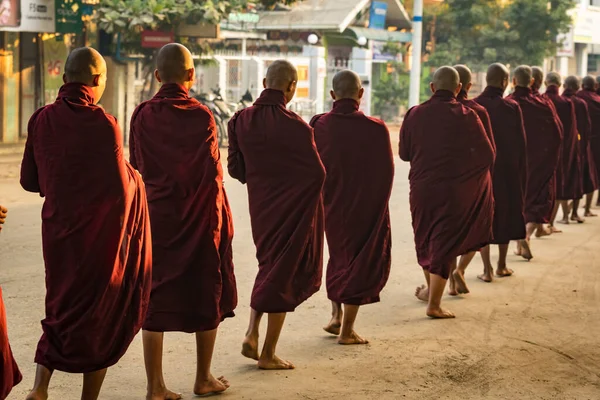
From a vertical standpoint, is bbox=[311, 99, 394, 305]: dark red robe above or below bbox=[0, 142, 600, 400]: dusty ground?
above

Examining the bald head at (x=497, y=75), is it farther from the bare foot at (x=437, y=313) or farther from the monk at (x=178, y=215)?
the monk at (x=178, y=215)

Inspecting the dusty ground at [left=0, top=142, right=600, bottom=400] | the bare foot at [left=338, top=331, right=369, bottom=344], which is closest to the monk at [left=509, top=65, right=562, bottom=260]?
the dusty ground at [left=0, top=142, right=600, bottom=400]

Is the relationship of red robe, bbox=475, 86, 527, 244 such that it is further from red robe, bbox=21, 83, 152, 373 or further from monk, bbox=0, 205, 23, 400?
monk, bbox=0, 205, 23, 400

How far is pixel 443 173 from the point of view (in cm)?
764

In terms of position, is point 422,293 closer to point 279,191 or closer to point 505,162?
point 505,162

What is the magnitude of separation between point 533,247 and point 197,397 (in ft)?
20.1

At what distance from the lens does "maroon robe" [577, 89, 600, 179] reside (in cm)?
1310

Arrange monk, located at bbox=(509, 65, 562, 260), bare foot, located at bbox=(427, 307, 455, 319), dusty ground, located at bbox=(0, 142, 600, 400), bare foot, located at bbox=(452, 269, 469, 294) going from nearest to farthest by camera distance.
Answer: dusty ground, located at bbox=(0, 142, 600, 400)
bare foot, located at bbox=(427, 307, 455, 319)
bare foot, located at bbox=(452, 269, 469, 294)
monk, located at bbox=(509, 65, 562, 260)

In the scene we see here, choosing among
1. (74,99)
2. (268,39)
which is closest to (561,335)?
(74,99)

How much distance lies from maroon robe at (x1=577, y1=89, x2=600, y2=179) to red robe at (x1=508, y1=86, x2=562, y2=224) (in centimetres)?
292

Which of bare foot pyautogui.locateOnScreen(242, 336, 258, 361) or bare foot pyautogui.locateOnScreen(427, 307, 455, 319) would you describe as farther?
bare foot pyautogui.locateOnScreen(427, 307, 455, 319)

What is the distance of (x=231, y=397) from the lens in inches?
216

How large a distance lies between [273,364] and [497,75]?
150 inches

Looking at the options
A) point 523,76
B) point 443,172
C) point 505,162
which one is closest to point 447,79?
point 443,172
